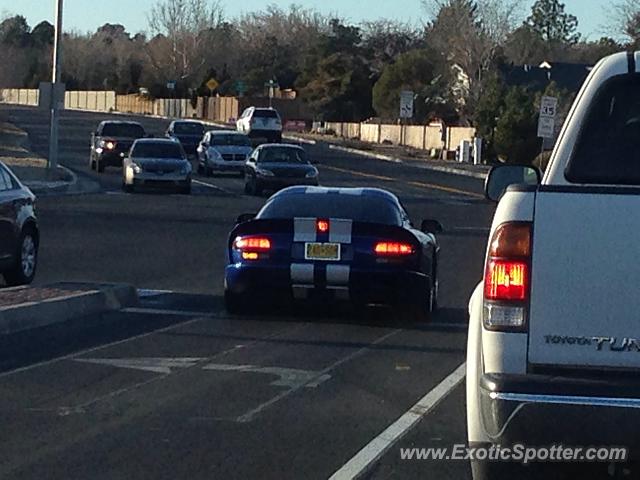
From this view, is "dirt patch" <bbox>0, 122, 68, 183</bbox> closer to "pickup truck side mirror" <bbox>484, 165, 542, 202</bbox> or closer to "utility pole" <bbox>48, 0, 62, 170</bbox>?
"utility pole" <bbox>48, 0, 62, 170</bbox>

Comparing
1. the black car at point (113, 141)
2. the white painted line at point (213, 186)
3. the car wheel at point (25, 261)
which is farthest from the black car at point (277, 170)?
the car wheel at point (25, 261)

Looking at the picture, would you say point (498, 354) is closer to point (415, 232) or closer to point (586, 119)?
point (586, 119)

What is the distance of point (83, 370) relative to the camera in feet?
36.6

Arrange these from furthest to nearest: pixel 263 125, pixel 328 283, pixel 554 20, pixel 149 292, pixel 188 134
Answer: pixel 554 20 < pixel 263 125 < pixel 188 134 < pixel 149 292 < pixel 328 283

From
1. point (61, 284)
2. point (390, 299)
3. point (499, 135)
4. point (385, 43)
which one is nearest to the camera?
point (390, 299)

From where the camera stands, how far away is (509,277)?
20.0ft

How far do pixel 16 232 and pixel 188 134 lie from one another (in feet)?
136

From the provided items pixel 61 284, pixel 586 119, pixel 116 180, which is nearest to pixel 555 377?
pixel 586 119

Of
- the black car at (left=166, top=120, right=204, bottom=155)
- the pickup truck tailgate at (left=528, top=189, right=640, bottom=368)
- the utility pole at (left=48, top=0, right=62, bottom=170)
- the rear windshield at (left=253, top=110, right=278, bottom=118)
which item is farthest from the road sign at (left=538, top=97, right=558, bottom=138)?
the pickup truck tailgate at (left=528, top=189, right=640, bottom=368)

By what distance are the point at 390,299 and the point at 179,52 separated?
123m

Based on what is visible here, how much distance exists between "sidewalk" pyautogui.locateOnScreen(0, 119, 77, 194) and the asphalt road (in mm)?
18976

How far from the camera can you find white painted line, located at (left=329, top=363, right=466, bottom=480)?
8023mm

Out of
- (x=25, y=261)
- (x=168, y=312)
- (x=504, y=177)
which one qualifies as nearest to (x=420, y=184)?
(x=25, y=261)

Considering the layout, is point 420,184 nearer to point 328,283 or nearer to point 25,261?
point 25,261
